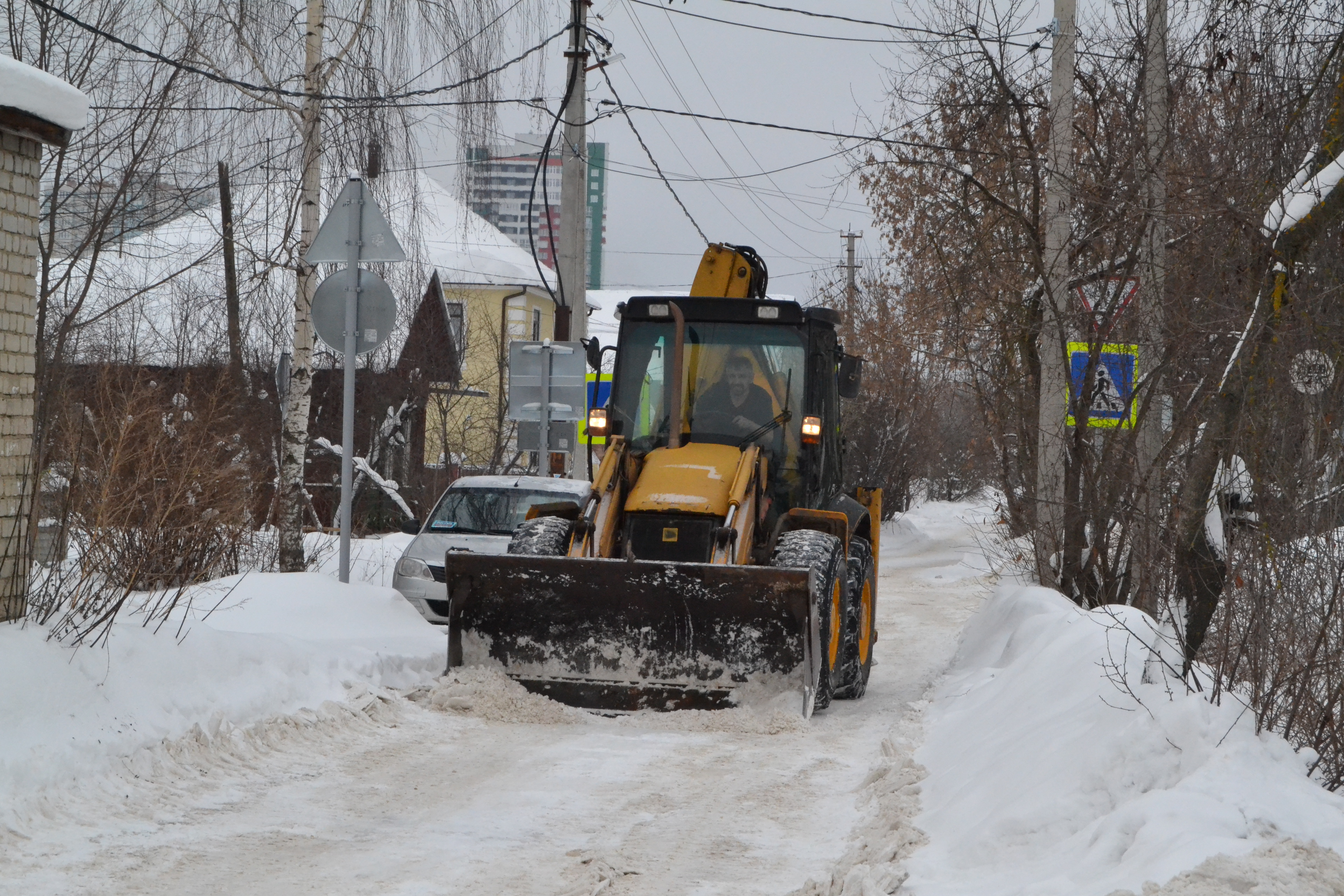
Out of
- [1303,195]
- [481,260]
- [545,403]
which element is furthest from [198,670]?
[481,260]

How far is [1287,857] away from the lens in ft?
12.6

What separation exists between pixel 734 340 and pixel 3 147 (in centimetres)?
481

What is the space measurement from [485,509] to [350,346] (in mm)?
4447

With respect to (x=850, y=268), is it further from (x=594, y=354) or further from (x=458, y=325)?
(x=594, y=354)

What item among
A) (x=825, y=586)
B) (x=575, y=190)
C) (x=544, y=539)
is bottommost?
(x=825, y=586)

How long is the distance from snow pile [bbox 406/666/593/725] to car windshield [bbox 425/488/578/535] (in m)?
4.83

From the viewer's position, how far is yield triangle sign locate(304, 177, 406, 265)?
30.7 feet

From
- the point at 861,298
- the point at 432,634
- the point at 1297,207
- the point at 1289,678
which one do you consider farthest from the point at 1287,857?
the point at 861,298

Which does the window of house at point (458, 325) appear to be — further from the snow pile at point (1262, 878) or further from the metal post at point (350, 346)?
the snow pile at point (1262, 878)

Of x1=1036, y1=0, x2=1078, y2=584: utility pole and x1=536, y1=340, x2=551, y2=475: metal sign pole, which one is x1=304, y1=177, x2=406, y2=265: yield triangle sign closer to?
x1=536, y1=340, x2=551, y2=475: metal sign pole

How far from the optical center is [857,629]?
29.9ft

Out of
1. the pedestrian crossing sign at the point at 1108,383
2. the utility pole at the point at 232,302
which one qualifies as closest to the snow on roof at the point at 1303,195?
the pedestrian crossing sign at the point at 1108,383

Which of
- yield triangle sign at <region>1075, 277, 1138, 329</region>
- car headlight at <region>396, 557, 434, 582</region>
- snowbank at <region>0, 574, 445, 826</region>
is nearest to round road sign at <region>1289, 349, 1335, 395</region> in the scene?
yield triangle sign at <region>1075, 277, 1138, 329</region>

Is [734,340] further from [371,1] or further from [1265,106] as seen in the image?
[371,1]
